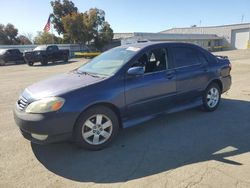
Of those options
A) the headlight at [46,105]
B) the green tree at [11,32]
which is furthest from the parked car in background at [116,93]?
the green tree at [11,32]

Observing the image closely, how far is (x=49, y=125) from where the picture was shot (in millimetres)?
3561

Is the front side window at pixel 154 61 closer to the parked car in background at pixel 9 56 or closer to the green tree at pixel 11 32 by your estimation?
the parked car in background at pixel 9 56

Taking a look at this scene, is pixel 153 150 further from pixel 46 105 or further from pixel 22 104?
pixel 22 104

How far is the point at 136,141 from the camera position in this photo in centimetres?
435

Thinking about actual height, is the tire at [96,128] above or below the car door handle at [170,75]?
below

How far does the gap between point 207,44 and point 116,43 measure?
21661mm

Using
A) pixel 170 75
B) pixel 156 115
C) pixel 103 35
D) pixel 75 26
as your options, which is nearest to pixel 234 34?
pixel 103 35

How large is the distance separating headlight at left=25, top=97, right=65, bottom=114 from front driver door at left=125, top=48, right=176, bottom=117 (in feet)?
3.79

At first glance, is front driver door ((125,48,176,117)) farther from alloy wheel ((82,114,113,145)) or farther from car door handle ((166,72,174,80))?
alloy wheel ((82,114,113,145))

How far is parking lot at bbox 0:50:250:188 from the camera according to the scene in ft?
10.5

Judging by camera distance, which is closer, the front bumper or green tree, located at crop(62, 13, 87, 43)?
the front bumper

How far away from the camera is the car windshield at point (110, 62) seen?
14.6ft

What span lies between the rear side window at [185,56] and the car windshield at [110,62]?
944 millimetres

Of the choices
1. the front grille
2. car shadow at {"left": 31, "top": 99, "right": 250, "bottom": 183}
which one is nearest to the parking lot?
car shadow at {"left": 31, "top": 99, "right": 250, "bottom": 183}
